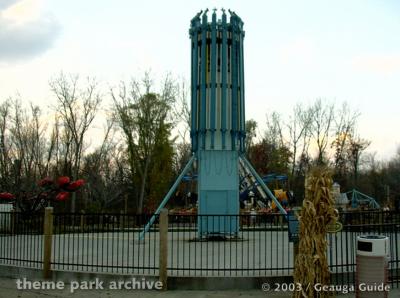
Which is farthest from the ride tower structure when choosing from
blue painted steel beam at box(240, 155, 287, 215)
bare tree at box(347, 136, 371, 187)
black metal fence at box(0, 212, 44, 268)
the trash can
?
bare tree at box(347, 136, 371, 187)

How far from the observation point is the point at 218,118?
19.2 meters

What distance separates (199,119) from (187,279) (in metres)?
9.81

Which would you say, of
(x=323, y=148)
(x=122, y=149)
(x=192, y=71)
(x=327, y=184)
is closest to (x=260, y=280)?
(x=327, y=184)

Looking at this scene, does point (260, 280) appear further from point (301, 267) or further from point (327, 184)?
point (327, 184)

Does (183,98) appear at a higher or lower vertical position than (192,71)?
higher

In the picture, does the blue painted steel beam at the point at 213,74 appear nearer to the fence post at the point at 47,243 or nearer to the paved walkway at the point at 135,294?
the fence post at the point at 47,243

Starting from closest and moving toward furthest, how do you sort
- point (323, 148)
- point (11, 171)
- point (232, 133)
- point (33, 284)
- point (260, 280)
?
point (260, 280) → point (33, 284) → point (232, 133) → point (11, 171) → point (323, 148)

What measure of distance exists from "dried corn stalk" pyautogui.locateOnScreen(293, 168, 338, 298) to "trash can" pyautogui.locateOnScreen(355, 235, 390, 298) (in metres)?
0.75

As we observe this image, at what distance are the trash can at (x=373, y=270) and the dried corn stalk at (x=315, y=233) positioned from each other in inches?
29.4

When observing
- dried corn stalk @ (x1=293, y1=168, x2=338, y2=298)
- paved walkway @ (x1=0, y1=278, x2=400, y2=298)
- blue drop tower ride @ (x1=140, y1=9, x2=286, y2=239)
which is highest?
blue drop tower ride @ (x1=140, y1=9, x2=286, y2=239)

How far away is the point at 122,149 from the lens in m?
56.9

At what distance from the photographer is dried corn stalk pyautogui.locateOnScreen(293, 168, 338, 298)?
8141mm

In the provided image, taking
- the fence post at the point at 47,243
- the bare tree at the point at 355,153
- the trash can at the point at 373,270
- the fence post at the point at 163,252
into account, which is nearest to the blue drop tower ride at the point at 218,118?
the fence post at the point at 47,243

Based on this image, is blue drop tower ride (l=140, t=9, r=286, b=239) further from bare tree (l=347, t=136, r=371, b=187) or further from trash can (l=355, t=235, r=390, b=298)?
bare tree (l=347, t=136, r=371, b=187)
